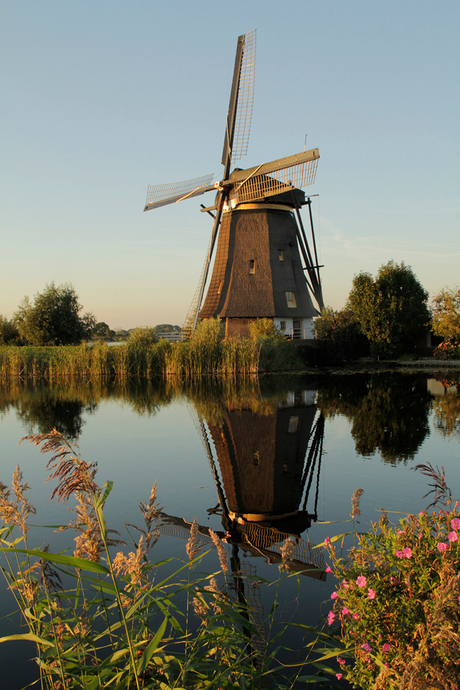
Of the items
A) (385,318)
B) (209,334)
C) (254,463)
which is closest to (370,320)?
(385,318)

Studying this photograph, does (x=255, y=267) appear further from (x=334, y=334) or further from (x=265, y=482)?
(x=265, y=482)

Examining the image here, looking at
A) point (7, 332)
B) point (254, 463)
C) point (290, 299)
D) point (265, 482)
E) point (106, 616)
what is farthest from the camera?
point (7, 332)

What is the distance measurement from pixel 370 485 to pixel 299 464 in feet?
3.65

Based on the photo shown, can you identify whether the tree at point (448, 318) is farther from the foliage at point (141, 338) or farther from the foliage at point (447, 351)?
the foliage at point (141, 338)

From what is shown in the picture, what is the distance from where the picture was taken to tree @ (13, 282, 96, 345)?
2873 centimetres

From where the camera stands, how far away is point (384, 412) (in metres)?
→ 10.0

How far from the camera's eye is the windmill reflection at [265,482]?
3391 mm

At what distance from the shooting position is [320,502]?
457 centimetres

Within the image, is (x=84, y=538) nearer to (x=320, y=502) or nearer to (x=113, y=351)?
(x=320, y=502)

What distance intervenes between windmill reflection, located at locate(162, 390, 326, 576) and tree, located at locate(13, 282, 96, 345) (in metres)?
22.0

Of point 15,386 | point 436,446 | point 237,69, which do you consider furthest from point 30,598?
point 237,69

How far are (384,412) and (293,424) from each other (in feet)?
8.25

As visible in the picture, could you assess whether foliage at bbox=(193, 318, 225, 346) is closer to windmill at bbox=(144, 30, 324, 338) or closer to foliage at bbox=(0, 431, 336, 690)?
windmill at bbox=(144, 30, 324, 338)

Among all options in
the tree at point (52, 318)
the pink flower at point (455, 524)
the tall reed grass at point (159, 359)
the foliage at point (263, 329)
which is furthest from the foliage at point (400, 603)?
the tree at point (52, 318)
